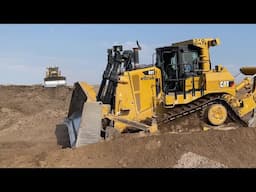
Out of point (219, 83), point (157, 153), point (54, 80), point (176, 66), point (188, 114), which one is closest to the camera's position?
point (157, 153)

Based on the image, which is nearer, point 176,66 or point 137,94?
point 137,94

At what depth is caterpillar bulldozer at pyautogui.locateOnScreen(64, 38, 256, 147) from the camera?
37.3 feet

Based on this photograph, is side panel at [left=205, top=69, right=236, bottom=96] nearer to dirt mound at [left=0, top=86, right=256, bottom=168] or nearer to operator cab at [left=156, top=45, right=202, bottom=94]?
operator cab at [left=156, top=45, right=202, bottom=94]

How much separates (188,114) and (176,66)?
150 centimetres

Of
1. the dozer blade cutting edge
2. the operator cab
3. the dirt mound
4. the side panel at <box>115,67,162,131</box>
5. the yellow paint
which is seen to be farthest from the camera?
the operator cab

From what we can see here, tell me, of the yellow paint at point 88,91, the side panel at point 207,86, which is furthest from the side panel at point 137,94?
the yellow paint at point 88,91

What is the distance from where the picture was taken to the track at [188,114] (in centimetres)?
1172

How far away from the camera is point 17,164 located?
8.83m

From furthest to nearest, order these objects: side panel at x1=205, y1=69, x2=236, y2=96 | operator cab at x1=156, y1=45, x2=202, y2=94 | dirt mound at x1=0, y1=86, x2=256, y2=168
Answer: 1. operator cab at x1=156, y1=45, x2=202, y2=94
2. side panel at x1=205, y1=69, x2=236, y2=96
3. dirt mound at x1=0, y1=86, x2=256, y2=168

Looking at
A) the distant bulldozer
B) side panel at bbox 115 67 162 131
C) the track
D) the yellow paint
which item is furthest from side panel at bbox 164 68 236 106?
the distant bulldozer

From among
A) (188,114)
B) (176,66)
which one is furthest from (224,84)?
(176,66)

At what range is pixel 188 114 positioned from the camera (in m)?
11.8

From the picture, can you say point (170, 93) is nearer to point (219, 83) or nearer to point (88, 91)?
point (219, 83)
